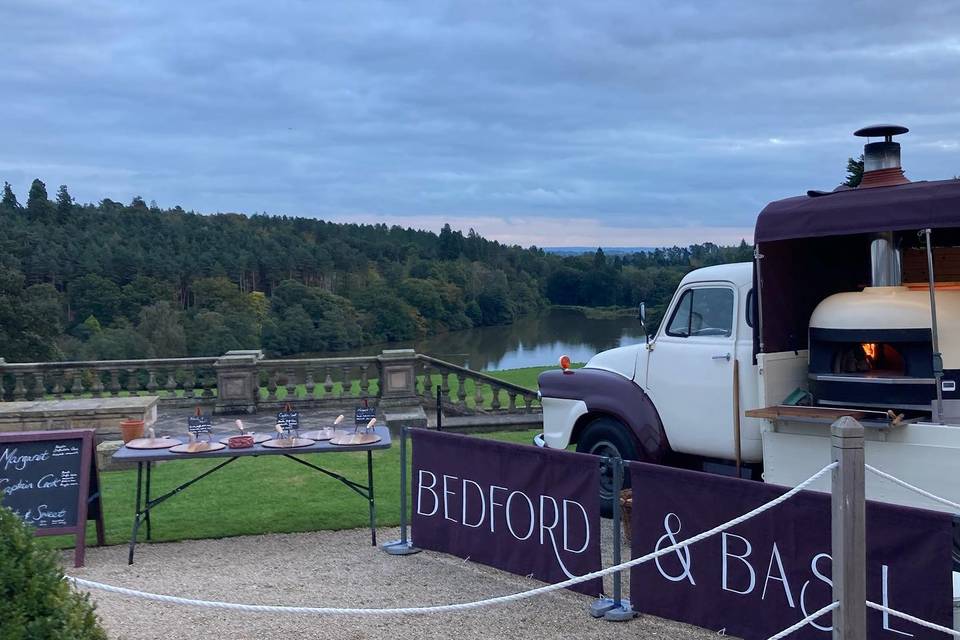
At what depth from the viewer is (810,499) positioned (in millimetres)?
5254

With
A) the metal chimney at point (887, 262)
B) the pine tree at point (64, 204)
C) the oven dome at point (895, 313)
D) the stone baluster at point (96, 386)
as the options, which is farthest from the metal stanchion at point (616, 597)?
the pine tree at point (64, 204)

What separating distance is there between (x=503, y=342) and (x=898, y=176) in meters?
38.6

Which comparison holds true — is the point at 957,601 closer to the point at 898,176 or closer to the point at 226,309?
the point at 898,176

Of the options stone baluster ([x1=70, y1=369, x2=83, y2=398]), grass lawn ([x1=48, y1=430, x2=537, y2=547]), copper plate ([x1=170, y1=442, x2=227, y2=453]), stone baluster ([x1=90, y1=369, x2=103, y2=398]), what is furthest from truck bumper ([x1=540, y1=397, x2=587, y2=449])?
stone baluster ([x1=70, y1=369, x2=83, y2=398])

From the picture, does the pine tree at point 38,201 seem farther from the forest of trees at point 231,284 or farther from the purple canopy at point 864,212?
the purple canopy at point 864,212

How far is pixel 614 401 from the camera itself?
9.29 metres

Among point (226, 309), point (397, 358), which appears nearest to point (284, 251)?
point (226, 309)

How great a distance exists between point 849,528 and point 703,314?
4.58m

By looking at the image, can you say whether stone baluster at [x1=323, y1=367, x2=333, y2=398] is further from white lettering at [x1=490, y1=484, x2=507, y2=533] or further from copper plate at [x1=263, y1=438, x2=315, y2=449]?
white lettering at [x1=490, y1=484, x2=507, y2=533]

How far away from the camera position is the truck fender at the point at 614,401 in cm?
895

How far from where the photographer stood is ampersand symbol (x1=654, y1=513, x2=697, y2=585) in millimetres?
5950

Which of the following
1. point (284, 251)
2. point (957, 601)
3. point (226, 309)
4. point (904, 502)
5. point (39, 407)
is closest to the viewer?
point (957, 601)

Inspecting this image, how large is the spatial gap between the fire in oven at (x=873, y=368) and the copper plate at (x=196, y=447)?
5.64 meters

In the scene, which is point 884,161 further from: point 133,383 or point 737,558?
point 133,383
